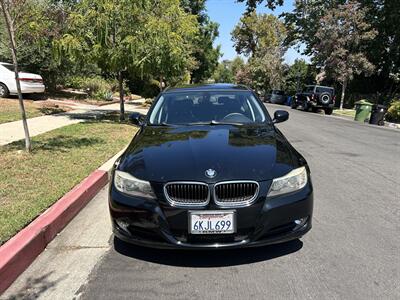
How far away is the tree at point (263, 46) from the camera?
200 ft

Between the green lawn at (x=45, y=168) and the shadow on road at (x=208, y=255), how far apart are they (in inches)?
49.8

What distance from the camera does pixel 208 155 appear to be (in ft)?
13.4

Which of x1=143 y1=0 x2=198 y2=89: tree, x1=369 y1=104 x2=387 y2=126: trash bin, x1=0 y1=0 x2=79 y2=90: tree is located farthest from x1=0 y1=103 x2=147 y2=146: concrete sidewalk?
x1=369 y1=104 x2=387 y2=126: trash bin

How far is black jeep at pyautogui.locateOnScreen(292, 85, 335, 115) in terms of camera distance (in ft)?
97.4

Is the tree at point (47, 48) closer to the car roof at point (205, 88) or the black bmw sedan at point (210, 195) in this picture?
the car roof at point (205, 88)

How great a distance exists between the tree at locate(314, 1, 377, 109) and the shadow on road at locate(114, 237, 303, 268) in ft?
103

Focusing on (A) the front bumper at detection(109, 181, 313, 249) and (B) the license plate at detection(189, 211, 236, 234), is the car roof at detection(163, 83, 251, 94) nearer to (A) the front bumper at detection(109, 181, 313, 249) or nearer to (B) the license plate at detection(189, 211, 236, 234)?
(A) the front bumper at detection(109, 181, 313, 249)

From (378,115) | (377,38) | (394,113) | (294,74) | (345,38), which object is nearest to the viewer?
(378,115)

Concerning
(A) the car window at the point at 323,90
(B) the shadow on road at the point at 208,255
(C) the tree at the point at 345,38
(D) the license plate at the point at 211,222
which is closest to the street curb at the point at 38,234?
(B) the shadow on road at the point at 208,255

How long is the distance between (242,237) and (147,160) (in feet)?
3.66

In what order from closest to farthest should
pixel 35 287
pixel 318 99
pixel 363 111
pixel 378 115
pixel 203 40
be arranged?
pixel 35 287
pixel 378 115
pixel 363 111
pixel 318 99
pixel 203 40

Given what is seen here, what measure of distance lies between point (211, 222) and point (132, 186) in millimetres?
774

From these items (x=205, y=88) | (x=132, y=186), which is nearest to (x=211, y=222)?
(x=132, y=186)

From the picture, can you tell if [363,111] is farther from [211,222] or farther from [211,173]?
[211,222]
